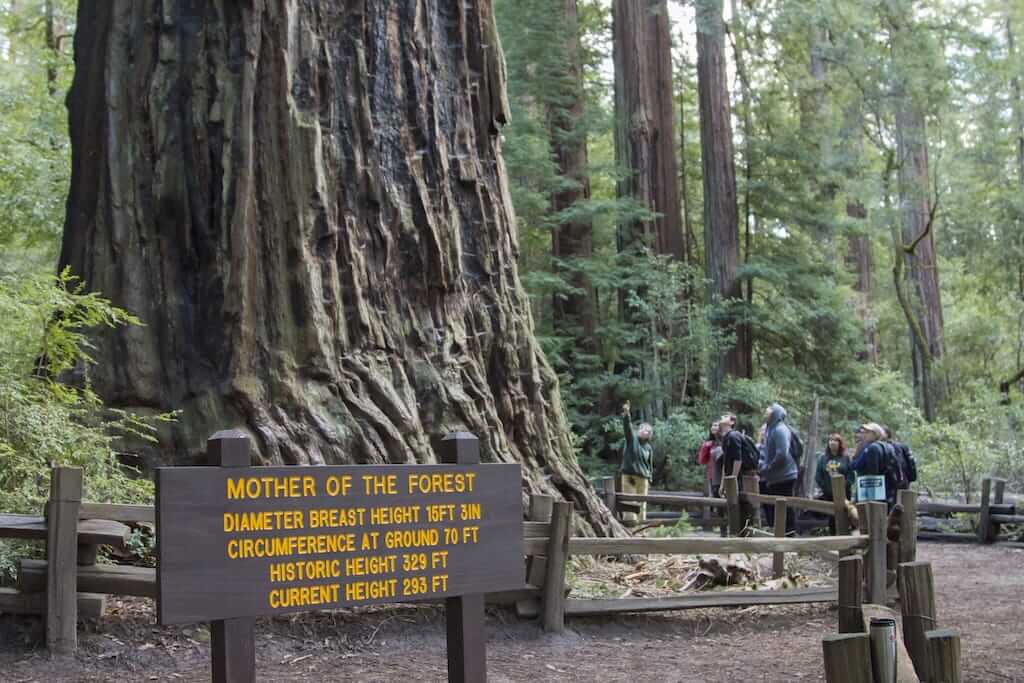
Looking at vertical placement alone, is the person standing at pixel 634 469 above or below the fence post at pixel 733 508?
above

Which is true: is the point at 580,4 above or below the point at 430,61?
above

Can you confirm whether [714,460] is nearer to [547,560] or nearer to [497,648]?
[547,560]

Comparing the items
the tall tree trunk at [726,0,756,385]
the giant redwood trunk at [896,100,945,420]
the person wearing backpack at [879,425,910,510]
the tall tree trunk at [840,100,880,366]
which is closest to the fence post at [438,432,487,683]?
the person wearing backpack at [879,425,910,510]

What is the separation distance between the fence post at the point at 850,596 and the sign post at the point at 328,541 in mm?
1896

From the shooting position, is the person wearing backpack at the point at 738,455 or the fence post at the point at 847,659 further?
the person wearing backpack at the point at 738,455

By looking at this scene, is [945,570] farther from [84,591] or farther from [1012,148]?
[1012,148]

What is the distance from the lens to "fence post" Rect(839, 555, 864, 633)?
606 centimetres

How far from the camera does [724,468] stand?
15.9m

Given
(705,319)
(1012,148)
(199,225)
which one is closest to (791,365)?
(705,319)

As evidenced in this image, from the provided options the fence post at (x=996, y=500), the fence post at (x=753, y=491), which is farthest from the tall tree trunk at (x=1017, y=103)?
the fence post at (x=753, y=491)

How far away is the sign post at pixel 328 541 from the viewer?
14.7ft

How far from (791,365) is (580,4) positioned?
11870mm

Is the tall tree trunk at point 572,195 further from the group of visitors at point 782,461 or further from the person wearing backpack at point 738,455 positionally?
the person wearing backpack at point 738,455

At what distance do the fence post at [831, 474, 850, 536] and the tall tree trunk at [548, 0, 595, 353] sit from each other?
39.1 feet
